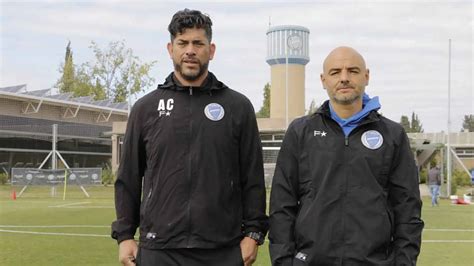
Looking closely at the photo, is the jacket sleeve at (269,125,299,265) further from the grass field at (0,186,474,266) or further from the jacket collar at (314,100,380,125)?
the grass field at (0,186,474,266)

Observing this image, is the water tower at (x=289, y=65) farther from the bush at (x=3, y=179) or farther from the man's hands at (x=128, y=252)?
the man's hands at (x=128, y=252)

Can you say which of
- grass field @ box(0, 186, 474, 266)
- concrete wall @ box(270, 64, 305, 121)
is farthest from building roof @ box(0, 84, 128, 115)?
grass field @ box(0, 186, 474, 266)

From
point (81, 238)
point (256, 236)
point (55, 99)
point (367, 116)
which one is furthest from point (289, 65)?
point (367, 116)

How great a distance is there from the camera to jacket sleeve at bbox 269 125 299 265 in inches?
138

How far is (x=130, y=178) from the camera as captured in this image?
13.1 feet

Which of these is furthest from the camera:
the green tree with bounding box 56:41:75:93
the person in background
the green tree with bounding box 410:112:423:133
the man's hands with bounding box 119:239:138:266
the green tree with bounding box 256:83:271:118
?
the green tree with bounding box 410:112:423:133

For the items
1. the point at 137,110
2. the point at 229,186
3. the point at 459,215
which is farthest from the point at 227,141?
the point at 459,215

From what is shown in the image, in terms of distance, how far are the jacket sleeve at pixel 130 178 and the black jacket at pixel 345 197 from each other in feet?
3.04

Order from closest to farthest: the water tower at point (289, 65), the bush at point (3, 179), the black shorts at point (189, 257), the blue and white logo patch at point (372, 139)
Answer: the blue and white logo patch at point (372, 139) < the black shorts at point (189, 257) < the bush at point (3, 179) < the water tower at point (289, 65)

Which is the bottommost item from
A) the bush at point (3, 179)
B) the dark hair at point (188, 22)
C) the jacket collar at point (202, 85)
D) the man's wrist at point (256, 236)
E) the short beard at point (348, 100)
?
the bush at point (3, 179)

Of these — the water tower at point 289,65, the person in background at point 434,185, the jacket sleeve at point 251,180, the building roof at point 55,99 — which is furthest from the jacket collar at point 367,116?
the water tower at point 289,65

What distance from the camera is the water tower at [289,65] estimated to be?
191 ft

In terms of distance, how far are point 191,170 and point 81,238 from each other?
8.88 metres

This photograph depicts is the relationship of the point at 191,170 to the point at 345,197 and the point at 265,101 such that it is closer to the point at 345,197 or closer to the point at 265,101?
the point at 345,197
